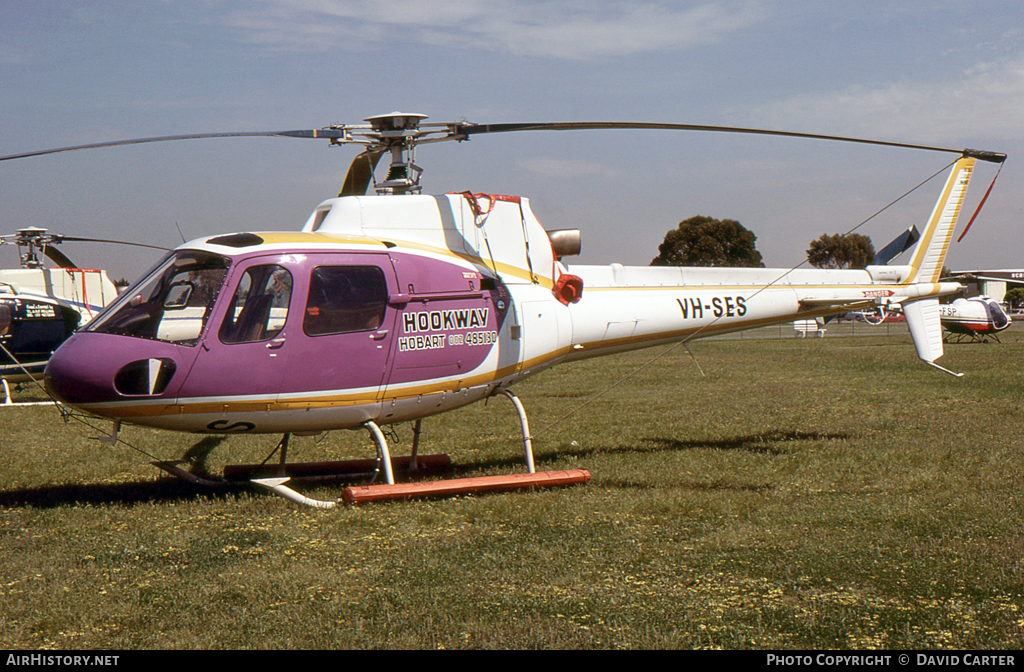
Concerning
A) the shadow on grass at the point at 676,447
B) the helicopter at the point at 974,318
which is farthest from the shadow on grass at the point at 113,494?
the helicopter at the point at 974,318

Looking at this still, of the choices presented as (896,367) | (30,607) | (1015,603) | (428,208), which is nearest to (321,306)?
(428,208)

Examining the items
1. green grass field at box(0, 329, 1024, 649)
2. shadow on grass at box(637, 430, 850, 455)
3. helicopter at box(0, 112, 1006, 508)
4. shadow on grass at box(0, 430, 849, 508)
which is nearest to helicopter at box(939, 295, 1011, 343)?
green grass field at box(0, 329, 1024, 649)

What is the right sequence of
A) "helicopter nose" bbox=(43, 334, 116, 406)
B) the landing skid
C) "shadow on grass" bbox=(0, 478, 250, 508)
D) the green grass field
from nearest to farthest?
1. the green grass field
2. "helicopter nose" bbox=(43, 334, 116, 406)
3. the landing skid
4. "shadow on grass" bbox=(0, 478, 250, 508)

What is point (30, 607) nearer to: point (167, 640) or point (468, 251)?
point (167, 640)

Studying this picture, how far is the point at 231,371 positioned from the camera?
7754 millimetres

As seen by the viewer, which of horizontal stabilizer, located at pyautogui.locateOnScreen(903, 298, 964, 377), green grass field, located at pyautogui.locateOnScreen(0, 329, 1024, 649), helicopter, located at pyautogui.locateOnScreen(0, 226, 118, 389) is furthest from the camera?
helicopter, located at pyautogui.locateOnScreen(0, 226, 118, 389)

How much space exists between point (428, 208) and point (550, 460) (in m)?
3.85

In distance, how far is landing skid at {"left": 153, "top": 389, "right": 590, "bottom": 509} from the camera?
824cm

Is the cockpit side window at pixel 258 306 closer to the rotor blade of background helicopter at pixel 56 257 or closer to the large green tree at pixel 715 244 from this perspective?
the rotor blade of background helicopter at pixel 56 257

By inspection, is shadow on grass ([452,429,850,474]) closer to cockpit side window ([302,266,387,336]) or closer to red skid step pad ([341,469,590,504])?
red skid step pad ([341,469,590,504])

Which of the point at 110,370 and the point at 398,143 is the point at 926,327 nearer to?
the point at 398,143

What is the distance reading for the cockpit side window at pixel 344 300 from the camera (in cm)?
811

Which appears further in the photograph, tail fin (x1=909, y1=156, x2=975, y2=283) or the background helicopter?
the background helicopter

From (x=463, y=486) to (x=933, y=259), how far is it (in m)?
8.36
